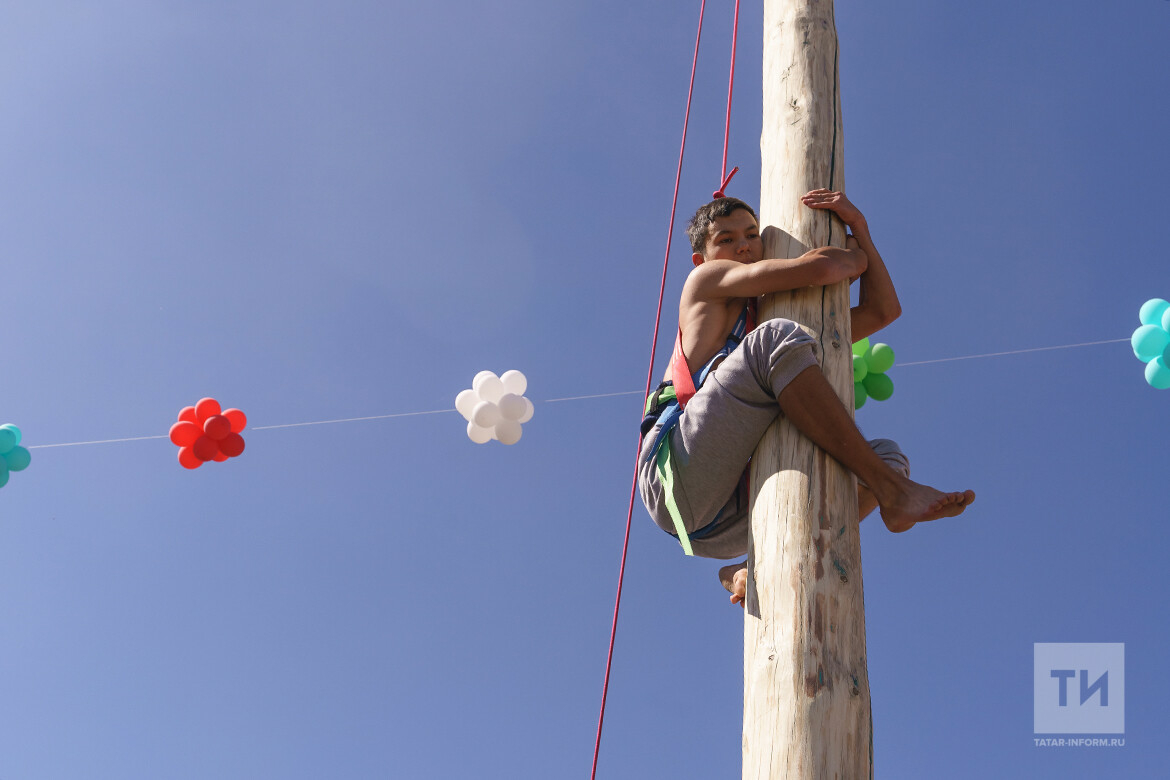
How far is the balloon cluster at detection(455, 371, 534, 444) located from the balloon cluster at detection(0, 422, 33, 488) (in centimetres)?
253

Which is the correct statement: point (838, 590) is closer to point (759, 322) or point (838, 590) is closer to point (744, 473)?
point (744, 473)

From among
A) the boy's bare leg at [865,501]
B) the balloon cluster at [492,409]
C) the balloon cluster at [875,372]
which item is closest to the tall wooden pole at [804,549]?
the boy's bare leg at [865,501]

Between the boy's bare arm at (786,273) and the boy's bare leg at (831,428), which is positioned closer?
the boy's bare leg at (831,428)

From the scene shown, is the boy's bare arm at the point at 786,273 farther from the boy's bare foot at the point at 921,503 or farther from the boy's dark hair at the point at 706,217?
the boy's bare foot at the point at 921,503

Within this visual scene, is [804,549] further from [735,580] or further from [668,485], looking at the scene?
[735,580]

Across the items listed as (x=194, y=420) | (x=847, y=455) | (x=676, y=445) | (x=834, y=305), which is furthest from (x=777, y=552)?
(x=194, y=420)

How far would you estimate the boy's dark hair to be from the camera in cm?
299

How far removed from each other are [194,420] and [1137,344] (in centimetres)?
470

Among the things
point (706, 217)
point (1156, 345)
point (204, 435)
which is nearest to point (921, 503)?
point (706, 217)

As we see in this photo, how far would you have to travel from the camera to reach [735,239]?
9.48 ft

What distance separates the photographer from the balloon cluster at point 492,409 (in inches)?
207

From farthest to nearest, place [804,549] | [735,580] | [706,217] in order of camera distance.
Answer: [706,217]
[735,580]
[804,549]

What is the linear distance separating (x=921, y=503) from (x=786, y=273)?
629mm

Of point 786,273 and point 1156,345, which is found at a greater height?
point 1156,345
